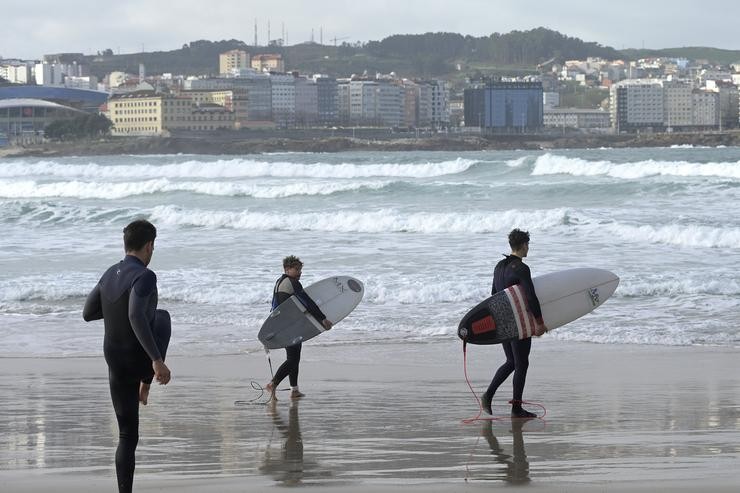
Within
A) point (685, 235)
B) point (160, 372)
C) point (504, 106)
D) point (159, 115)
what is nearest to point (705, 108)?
point (504, 106)

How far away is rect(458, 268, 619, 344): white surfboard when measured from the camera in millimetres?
6883

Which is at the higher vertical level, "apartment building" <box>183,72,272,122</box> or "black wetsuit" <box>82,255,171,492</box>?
"apartment building" <box>183,72,272,122</box>

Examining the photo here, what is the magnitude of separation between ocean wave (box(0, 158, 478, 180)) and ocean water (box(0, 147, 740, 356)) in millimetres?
20501

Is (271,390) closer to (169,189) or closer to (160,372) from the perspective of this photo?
(160,372)

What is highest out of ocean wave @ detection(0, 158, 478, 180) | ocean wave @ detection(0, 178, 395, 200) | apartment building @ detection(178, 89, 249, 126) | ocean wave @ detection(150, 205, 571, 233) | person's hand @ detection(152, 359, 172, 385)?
apartment building @ detection(178, 89, 249, 126)

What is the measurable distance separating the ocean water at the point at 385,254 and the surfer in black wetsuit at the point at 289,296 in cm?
248

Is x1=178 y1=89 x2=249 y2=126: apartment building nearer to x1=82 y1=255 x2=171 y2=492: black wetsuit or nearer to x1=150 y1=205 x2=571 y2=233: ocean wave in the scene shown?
x1=150 y1=205 x2=571 y2=233: ocean wave

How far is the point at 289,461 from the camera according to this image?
5695 millimetres

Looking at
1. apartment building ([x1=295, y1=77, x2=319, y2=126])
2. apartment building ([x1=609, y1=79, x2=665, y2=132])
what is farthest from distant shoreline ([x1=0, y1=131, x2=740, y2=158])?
apartment building ([x1=609, y1=79, x2=665, y2=132])

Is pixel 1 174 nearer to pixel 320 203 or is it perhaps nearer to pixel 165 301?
pixel 320 203

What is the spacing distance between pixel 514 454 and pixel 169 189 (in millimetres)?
36577

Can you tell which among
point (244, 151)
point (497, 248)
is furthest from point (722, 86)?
point (497, 248)

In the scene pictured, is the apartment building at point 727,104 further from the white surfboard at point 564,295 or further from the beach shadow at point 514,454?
the beach shadow at point 514,454

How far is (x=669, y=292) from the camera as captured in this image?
13586mm
